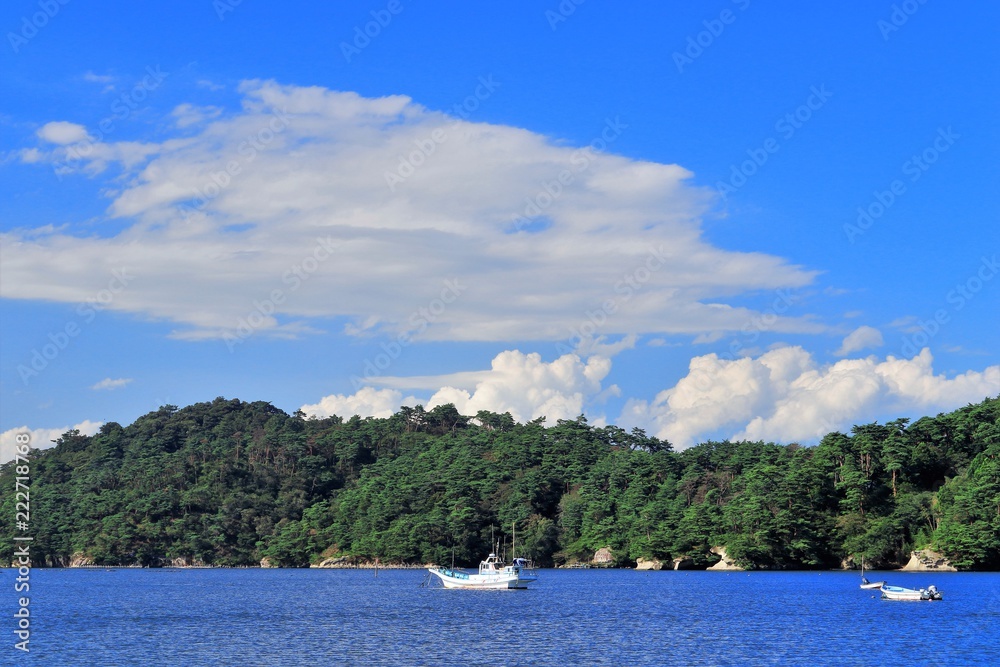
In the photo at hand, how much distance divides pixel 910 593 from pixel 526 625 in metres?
37.2

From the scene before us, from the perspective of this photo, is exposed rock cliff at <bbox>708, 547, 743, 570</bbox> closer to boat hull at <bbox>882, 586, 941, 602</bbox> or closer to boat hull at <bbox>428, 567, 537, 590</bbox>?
boat hull at <bbox>428, 567, 537, 590</bbox>

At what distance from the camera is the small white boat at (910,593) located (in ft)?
284

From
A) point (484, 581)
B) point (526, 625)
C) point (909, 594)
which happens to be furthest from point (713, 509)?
point (526, 625)

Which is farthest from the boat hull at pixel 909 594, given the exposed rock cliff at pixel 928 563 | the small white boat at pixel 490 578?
the exposed rock cliff at pixel 928 563

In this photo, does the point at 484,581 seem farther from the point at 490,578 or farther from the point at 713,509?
the point at 713,509

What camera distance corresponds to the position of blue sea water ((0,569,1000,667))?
56.3m

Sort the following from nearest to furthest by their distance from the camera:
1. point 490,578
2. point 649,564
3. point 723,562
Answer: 1. point 490,578
2. point 723,562
3. point 649,564

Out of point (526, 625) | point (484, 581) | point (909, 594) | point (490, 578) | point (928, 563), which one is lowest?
point (526, 625)

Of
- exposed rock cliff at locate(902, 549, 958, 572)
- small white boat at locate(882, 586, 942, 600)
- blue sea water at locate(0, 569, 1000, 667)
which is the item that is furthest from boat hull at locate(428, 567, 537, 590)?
exposed rock cliff at locate(902, 549, 958, 572)

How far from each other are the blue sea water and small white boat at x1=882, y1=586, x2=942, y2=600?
135 centimetres

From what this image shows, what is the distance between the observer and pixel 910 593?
88.3 metres

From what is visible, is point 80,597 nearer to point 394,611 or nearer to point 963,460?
point 394,611

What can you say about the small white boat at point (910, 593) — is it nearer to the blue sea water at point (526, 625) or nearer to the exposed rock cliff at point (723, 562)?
the blue sea water at point (526, 625)

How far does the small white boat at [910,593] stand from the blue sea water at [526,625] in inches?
A: 53.3
